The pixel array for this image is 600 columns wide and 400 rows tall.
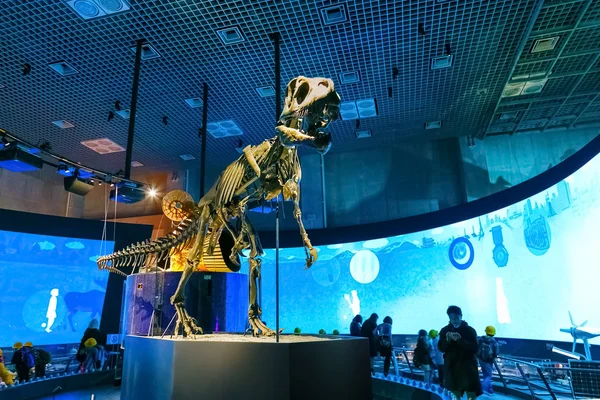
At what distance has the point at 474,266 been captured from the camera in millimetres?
8570

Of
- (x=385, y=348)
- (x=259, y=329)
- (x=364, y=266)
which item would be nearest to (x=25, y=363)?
(x=259, y=329)

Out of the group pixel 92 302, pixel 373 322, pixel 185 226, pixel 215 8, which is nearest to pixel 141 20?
pixel 215 8

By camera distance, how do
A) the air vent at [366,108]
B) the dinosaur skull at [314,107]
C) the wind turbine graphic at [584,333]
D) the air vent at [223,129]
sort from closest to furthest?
the dinosaur skull at [314,107]
the wind turbine graphic at [584,333]
the air vent at [366,108]
the air vent at [223,129]

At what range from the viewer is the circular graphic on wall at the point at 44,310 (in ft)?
33.4

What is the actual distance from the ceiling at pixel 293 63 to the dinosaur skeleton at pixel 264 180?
9.96ft

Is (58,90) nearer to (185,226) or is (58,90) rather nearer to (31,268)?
(185,226)

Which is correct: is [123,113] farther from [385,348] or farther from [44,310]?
[385,348]

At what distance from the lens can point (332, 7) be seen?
18.9 ft

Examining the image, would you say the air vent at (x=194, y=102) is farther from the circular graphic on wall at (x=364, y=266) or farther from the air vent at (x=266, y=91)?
the circular graphic on wall at (x=364, y=266)

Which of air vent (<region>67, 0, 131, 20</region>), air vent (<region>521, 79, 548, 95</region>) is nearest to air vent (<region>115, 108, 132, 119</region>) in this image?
air vent (<region>67, 0, 131, 20</region>)

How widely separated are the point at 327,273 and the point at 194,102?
19.3ft

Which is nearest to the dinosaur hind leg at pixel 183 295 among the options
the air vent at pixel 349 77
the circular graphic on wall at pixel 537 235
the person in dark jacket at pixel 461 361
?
the person in dark jacket at pixel 461 361

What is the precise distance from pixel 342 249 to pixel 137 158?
21.4ft

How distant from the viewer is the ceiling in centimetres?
589
